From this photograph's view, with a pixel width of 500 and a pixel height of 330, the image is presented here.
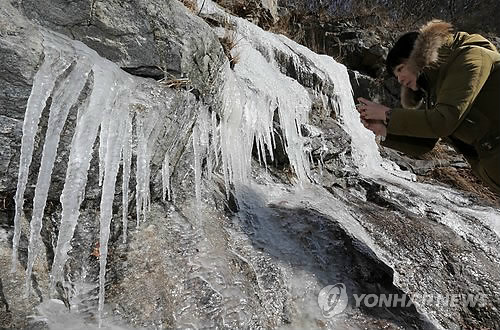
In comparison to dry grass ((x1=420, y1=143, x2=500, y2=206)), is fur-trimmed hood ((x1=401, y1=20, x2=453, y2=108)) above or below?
above

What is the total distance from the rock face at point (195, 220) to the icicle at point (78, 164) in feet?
0.05

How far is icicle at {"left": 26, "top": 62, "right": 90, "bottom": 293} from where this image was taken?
1.67 meters

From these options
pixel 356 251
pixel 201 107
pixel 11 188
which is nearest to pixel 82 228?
pixel 11 188

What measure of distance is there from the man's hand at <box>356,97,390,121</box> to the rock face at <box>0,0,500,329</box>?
0.85m

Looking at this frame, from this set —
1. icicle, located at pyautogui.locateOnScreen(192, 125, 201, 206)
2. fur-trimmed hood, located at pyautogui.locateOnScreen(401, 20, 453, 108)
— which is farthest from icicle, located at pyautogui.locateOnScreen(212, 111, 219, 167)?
fur-trimmed hood, located at pyautogui.locateOnScreen(401, 20, 453, 108)

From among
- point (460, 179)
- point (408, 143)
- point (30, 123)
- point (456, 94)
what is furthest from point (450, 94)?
point (460, 179)

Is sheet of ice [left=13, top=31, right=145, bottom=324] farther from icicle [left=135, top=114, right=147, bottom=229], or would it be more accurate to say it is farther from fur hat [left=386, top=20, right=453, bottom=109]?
fur hat [left=386, top=20, right=453, bottom=109]

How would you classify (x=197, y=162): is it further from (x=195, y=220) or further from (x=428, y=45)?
(x=428, y=45)

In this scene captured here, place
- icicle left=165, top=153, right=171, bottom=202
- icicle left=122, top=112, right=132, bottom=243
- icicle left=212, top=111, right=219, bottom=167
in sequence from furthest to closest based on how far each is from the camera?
icicle left=212, top=111, right=219, bottom=167, icicle left=165, top=153, right=171, bottom=202, icicle left=122, top=112, right=132, bottom=243

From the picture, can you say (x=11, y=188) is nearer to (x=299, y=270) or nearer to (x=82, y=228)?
(x=82, y=228)

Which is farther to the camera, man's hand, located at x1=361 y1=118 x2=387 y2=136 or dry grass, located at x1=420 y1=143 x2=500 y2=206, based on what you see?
dry grass, located at x1=420 y1=143 x2=500 y2=206

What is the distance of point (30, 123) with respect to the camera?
1.69 m

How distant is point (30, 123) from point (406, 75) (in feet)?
5.85

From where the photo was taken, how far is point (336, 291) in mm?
2184
